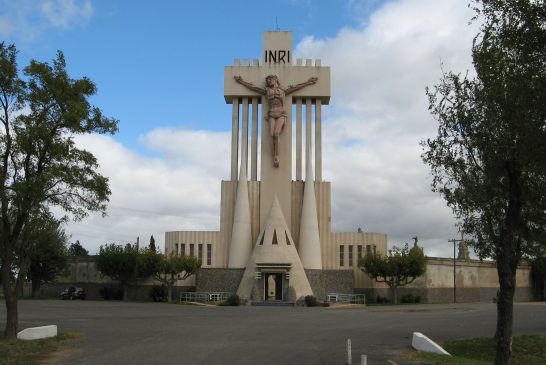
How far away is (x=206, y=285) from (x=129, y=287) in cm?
1041

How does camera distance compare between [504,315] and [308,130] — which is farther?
[308,130]

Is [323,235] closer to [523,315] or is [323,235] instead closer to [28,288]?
[523,315]

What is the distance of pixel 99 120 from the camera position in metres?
21.0

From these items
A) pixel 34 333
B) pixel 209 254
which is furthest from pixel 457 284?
pixel 34 333

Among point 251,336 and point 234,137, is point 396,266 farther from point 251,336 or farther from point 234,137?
point 251,336

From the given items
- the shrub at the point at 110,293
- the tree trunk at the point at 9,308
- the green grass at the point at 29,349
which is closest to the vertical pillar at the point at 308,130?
the shrub at the point at 110,293

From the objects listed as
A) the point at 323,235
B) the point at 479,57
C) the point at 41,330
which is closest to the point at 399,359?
the point at 479,57

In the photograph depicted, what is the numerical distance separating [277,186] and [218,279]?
10.7 metres

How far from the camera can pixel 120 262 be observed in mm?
57750

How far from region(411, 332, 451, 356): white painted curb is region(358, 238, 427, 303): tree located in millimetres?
35812

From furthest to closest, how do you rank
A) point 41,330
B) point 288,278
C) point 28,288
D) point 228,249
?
point 28,288
point 228,249
point 288,278
point 41,330

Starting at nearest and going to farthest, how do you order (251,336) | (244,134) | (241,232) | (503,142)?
(503,142)
(251,336)
(241,232)
(244,134)

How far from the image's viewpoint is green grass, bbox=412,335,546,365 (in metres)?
17.5

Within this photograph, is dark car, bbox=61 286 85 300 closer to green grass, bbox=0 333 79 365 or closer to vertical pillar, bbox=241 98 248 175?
vertical pillar, bbox=241 98 248 175
